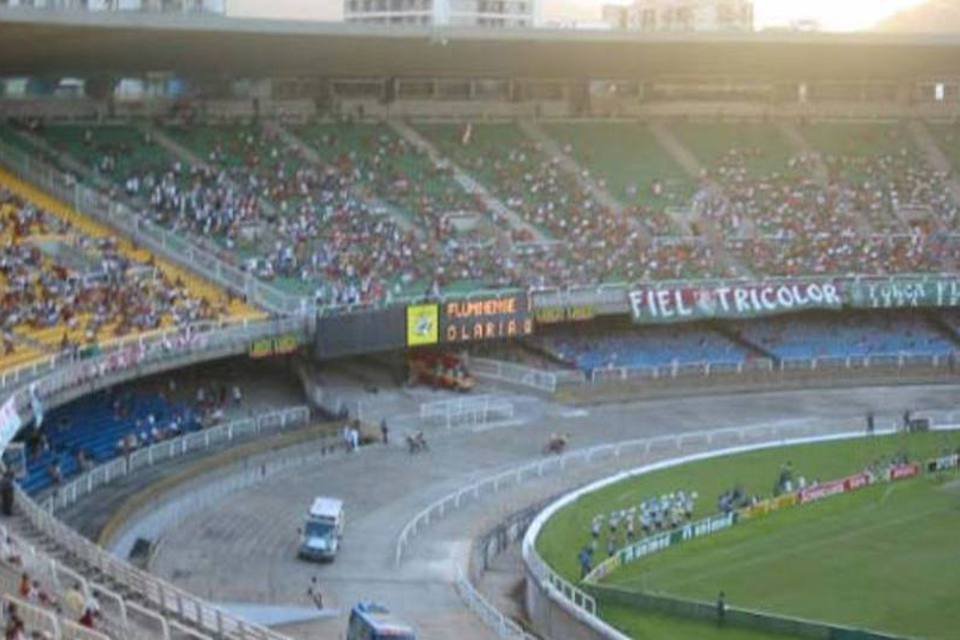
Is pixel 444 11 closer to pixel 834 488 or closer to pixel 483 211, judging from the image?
pixel 483 211

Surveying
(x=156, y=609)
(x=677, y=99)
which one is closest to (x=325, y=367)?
(x=677, y=99)

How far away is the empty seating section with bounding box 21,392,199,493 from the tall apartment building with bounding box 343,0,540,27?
4021 inches

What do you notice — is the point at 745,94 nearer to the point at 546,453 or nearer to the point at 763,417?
the point at 763,417

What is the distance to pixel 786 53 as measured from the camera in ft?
240

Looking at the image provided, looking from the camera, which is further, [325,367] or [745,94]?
[745,94]

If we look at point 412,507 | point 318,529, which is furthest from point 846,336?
point 318,529

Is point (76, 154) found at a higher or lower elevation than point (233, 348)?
higher

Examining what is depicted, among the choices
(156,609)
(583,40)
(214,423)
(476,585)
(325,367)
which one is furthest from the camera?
(583,40)

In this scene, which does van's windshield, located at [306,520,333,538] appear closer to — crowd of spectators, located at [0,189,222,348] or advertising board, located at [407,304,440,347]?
crowd of spectators, located at [0,189,222,348]

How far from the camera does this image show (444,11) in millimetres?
154125

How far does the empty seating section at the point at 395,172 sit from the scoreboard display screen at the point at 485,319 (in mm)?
5870

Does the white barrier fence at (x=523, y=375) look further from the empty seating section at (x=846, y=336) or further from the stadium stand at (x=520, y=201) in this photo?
the empty seating section at (x=846, y=336)

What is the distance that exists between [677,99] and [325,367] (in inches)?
1011

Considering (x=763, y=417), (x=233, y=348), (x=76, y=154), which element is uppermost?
(x=76, y=154)
